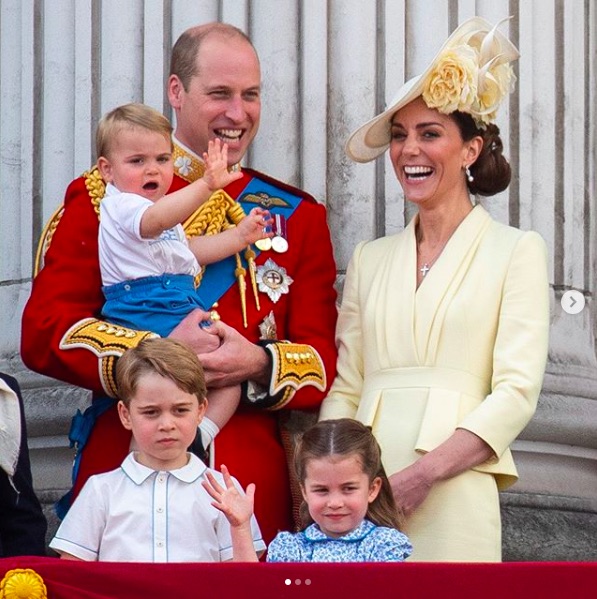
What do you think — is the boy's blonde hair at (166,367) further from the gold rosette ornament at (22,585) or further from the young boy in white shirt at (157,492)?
the gold rosette ornament at (22,585)

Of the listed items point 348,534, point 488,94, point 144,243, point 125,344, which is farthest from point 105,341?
point 488,94

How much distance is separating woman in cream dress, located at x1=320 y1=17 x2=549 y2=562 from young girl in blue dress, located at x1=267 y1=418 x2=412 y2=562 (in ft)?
1.14

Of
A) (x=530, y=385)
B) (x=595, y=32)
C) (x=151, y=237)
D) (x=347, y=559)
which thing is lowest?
(x=347, y=559)

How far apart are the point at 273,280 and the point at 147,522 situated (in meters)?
1.08

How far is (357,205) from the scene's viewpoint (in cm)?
684

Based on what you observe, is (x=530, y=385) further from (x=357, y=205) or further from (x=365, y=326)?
(x=357, y=205)

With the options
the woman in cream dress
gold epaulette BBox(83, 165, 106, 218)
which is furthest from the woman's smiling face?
gold epaulette BBox(83, 165, 106, 218)

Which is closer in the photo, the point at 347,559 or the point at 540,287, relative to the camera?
the point at 347,559

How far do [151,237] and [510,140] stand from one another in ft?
5.21

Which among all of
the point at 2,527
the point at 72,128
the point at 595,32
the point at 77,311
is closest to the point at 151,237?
the point at 77,311

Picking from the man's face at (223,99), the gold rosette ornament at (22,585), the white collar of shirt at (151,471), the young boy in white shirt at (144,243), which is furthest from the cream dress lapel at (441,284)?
the gold rosette ornament at (22,585)

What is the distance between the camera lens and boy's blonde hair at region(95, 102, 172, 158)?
19.3 feet

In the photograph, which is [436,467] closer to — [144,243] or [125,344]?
[125,344]

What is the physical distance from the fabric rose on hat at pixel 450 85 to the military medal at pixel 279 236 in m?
0.56
